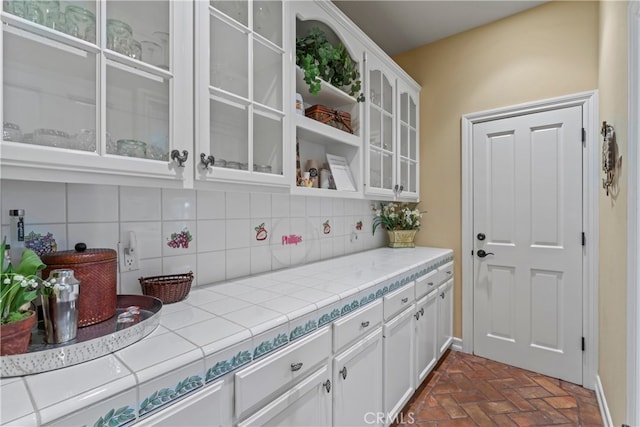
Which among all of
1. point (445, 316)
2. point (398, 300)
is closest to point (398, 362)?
point (398, 300)

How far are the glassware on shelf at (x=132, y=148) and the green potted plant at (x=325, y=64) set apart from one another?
947mm

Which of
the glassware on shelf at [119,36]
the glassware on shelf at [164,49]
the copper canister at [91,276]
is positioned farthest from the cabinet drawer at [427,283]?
the glassware on shelf at [119,36]

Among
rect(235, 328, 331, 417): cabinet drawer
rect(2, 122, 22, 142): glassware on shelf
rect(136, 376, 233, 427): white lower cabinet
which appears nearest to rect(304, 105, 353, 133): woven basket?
rect(235, 328, 331, 417): cabinet drawer

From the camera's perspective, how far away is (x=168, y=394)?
70cm

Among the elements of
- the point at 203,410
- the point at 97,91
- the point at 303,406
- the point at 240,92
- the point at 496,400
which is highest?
the point at 240,92

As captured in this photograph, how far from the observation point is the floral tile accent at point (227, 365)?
79 centimetres

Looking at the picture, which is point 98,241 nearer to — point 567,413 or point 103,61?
point 103,61

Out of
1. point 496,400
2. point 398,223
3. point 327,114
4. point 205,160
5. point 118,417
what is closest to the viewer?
point 118,417

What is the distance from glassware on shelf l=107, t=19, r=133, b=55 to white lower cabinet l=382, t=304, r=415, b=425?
5.30 feet

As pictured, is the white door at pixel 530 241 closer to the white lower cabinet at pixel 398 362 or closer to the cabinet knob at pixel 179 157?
the white lower cabinet at pixel 398 362

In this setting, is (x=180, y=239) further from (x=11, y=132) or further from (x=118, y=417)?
(x=118, y=417)

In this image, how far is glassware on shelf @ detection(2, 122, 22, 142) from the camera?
70 cm

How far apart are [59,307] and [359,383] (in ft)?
3.92

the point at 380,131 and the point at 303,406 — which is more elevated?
the point at 380,131
